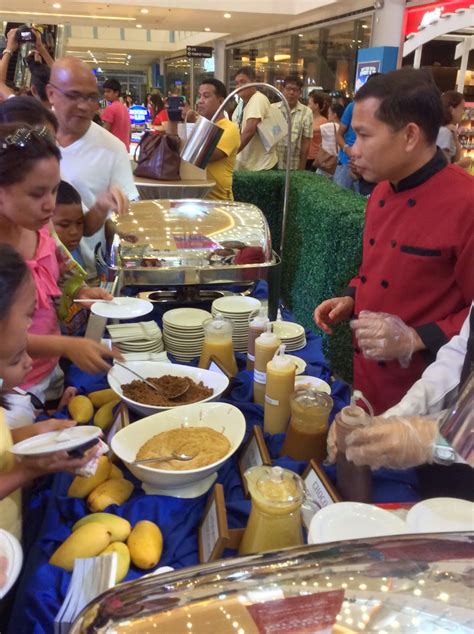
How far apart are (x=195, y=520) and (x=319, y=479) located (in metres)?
0.25

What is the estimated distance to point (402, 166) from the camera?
5.00ft

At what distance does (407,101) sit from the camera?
57.7 inches

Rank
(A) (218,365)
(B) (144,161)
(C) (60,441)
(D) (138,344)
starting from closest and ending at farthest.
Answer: (C) (60,441) → (A) (218,365) → (D) (138,344) → (B) (144,161)

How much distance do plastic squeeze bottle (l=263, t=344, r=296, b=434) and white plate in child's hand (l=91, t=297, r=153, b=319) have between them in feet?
1.62

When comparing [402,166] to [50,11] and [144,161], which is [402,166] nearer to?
[144,161]

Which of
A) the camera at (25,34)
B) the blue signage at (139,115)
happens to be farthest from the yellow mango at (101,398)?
the blue signage at (139,115)

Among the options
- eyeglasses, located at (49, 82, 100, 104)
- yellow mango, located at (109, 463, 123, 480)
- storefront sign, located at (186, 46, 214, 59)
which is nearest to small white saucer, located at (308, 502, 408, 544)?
yellow mango, located at (109, 463, 123, 480)

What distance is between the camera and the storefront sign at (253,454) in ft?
3.62

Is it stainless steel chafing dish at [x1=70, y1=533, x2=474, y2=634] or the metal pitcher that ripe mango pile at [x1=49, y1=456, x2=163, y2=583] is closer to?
stainless steel chafing dish at [x1=70, y1=533, x2=474, y2=634]

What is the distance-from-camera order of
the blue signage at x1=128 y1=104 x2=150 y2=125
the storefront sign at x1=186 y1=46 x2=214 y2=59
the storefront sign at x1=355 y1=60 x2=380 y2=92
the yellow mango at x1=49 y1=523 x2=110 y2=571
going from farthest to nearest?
1. the blue signage at x1=128 y1=104 x2=150 y2=125
2. the storefront sign at x1=186 y1=46 x2=214 y2=59
3. the storefront sign at x1=355 y1=60 x2=380 y2=92
4. the yellow mango at x1=49 y1=523 x2=110 y2=571

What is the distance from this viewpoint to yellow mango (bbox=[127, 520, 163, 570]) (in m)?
0.94

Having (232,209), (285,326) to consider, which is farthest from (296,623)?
(232,209)

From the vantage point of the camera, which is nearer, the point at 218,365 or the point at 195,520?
the point at 195,520

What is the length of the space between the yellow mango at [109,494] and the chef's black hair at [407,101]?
114cm
